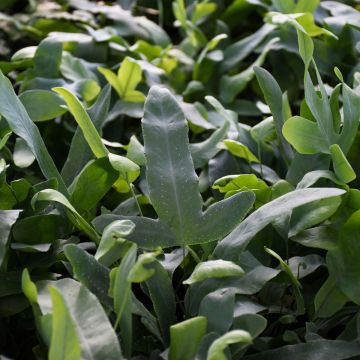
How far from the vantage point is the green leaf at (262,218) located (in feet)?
2.34

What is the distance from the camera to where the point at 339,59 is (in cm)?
125

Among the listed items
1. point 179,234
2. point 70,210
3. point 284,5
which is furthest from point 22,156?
point 284,5

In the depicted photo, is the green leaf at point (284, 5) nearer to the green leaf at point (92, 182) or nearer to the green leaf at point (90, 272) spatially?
the green leaf at point (92, 182)

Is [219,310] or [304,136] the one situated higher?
[304,136]

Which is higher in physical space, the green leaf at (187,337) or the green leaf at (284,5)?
the green leaf at (284,5)

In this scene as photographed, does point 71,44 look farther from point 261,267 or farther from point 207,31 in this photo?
point 261,267

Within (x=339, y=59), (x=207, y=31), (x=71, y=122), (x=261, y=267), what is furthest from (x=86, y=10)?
(x=261, y=267)

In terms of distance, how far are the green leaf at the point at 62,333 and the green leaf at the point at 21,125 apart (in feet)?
0.91

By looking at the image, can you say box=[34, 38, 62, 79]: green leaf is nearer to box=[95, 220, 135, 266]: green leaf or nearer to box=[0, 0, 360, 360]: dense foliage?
box=[0, 0, 360, 360]: dense foliage

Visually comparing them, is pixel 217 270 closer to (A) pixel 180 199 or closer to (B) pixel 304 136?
(A) pixel 180 199

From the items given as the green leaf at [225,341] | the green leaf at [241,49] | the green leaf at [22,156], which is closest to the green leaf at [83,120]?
the green leaf at [22,156]

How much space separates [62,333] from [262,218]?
27cm

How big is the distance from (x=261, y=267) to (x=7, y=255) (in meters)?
0.32

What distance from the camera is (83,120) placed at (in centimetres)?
82
